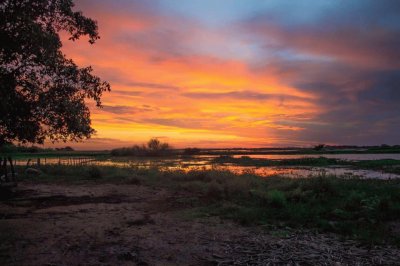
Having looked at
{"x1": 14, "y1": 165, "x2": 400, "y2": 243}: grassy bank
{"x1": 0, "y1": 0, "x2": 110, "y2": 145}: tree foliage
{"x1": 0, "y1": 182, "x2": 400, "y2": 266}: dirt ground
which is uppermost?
{"x1": 0, "y1": 0, "x2": 110, "y2": 145}: tree foliage

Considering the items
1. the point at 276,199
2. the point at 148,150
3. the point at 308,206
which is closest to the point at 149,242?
the point at 276,199

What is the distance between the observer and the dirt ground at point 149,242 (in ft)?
29.3

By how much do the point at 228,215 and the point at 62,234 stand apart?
6.04 metres

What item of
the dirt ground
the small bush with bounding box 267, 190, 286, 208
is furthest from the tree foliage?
the small bush with bounding box 267, 190, 286, 208

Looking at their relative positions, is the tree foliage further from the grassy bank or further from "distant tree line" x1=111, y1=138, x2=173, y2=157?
"distant tree line" x1=111, y1=138, x2=173, y2=157

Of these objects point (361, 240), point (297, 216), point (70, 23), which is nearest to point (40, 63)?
point (70, 23)

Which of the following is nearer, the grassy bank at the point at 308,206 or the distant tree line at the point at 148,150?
the grassy bank at the point at 308,206

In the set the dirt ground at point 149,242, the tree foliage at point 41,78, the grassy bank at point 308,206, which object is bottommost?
the dirt ground at point 149,242

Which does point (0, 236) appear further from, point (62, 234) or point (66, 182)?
point (66, 182)

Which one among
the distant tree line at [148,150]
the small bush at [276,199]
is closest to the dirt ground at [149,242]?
the small bush at [276,199]

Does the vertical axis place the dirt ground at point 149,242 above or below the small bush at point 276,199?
below

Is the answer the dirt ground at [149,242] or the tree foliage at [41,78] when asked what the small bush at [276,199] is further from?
the tree foliage at [41,78]

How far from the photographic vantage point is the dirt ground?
29.3 ft

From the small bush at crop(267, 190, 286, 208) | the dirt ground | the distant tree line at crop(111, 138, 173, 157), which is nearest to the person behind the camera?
the dirt ground
